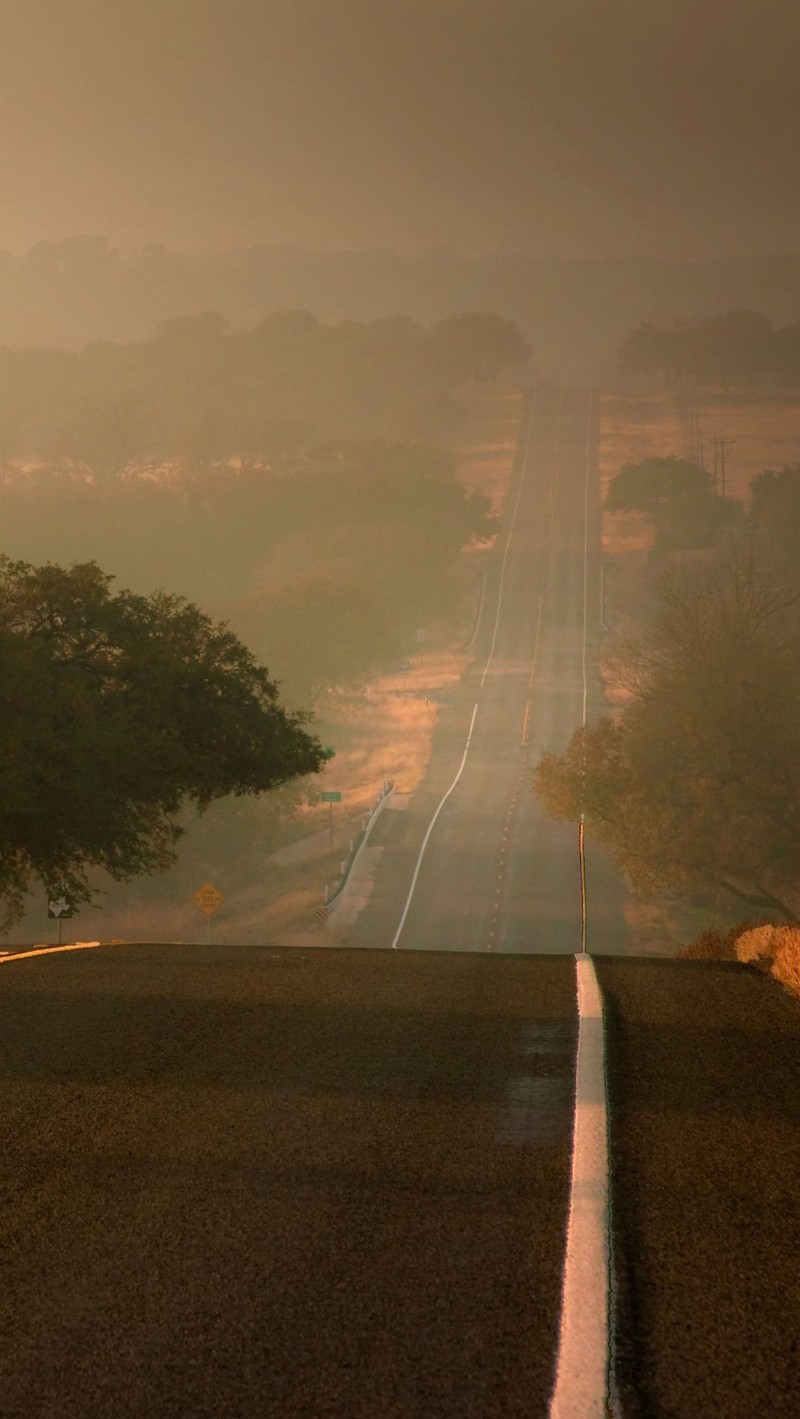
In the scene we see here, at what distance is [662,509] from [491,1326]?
5665 inches

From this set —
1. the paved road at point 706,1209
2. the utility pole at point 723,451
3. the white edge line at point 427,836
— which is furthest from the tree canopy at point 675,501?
the paved road at point 706,1209

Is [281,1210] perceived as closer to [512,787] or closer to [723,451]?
[512,787]

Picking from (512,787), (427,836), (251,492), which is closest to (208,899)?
(427,836)

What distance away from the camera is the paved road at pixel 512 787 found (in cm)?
5834

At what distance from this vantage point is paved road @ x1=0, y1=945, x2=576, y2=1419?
351 cm

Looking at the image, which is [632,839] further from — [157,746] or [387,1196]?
[387,1196]

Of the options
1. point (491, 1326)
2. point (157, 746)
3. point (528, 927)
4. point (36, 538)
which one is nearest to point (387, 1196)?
point (491, 1326)

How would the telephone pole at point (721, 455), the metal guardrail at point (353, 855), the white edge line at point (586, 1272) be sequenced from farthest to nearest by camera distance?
the telephone pole at point (721, 455) < the metal guardrail at point (353, 855) < the white edge line at point (586, 1272)

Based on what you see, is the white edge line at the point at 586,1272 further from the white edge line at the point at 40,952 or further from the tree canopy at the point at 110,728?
the tree canopy at the point at 110,728

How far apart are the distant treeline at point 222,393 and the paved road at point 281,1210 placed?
444ft

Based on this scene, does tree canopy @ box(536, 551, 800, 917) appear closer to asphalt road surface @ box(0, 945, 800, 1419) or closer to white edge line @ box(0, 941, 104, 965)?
white edge line @ box(0, 941, 104, 965)

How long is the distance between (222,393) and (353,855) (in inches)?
4467

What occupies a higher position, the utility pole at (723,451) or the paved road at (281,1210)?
the utility pole at (723,451)

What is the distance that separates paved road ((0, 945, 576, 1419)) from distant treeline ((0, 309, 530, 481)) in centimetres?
13534
